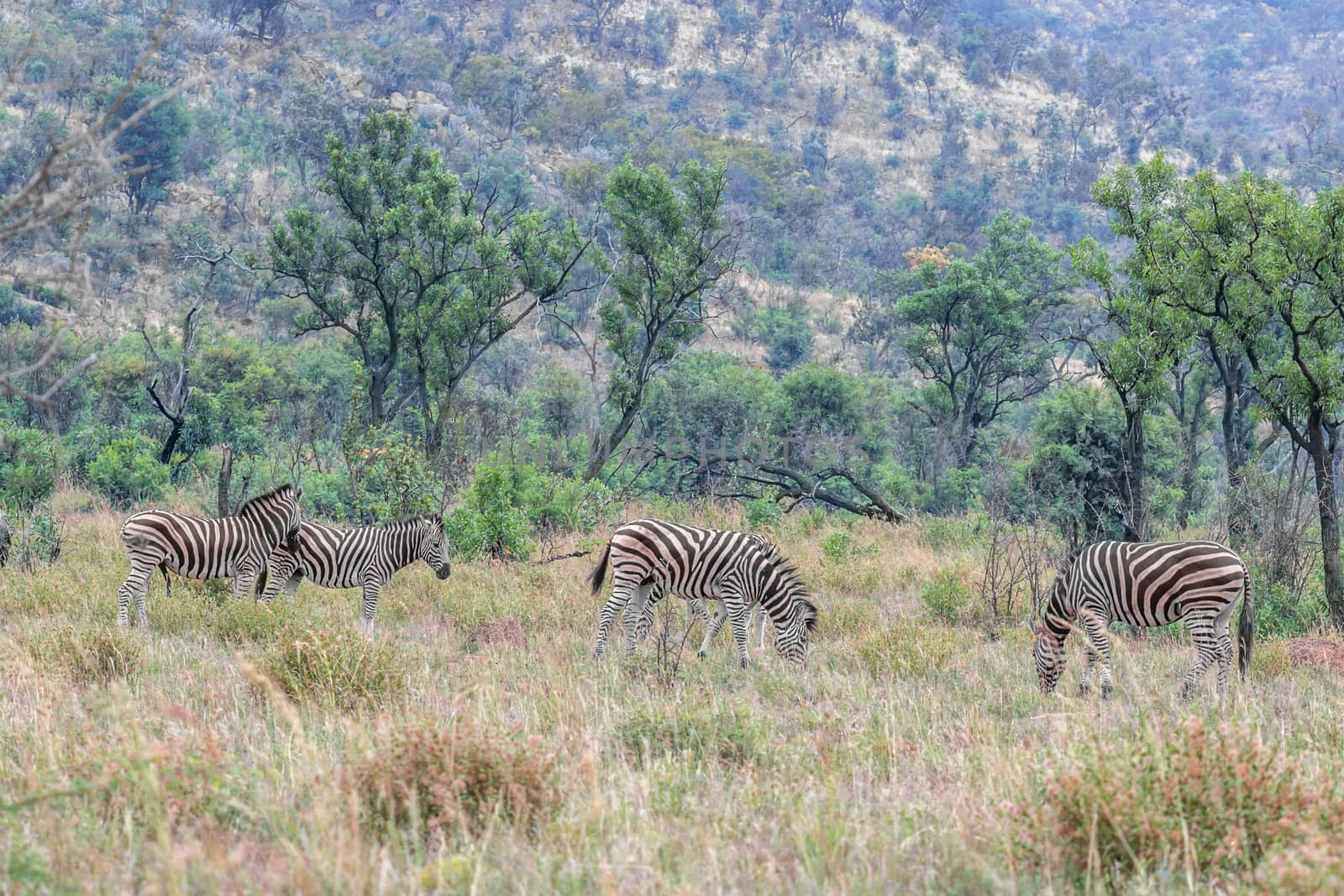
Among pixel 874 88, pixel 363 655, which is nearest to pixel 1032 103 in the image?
pixel 874 88

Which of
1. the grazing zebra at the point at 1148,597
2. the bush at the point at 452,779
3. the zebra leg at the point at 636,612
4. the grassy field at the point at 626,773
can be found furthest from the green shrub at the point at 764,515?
the bush at the point at 452,779

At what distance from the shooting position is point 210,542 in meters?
10.8

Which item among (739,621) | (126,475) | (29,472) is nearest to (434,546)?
(739,621)

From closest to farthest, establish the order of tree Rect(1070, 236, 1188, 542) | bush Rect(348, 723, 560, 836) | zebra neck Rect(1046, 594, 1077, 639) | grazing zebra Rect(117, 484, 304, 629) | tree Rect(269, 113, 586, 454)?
bush Rect(348, 723, 560, 836) < zebra neck Rect(1046, 594, 1077, 639) < grazing zebra Rect(117, 484, 304, 629) < tree Rect(1070, 236, 1188, 542) < tree Rect(269, 113, 586, 454)

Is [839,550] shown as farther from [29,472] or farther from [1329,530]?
[29,472]

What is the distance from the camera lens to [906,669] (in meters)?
9.09

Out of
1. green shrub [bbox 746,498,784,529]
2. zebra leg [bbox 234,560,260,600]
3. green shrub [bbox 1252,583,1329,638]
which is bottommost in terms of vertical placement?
zebra leg [bbox 234,560,260,600]

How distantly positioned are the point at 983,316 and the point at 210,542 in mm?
22652

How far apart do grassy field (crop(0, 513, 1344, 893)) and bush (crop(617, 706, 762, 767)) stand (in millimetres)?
19

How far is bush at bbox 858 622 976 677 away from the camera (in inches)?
363

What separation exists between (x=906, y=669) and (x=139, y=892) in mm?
6372

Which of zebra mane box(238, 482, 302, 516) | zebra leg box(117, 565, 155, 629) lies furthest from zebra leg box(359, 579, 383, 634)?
zebra leg box(117, 565, 155, 629)

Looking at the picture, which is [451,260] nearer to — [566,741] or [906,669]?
[906,669]

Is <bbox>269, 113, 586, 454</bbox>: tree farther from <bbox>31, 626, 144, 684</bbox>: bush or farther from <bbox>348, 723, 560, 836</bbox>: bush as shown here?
<bbox>348, 723, 560, 836</bbox>: bush
